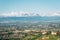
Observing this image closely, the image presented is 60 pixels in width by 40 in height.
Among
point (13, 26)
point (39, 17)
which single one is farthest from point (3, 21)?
point (39, 17)

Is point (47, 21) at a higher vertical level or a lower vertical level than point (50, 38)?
higher

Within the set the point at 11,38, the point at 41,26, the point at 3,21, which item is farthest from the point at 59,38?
the point at 3,21

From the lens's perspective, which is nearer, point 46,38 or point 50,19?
point 46,38

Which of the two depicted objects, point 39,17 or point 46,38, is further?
point 39,17

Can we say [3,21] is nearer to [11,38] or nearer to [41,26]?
[11,38]

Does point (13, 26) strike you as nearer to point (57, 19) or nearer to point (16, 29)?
point (16, 29)

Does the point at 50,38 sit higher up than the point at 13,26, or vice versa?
the point at 13,26

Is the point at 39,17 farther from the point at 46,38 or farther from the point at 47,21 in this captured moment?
the point at 46,38
